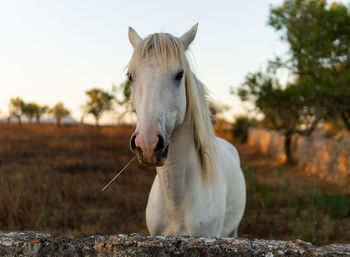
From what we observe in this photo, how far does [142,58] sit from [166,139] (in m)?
0.56

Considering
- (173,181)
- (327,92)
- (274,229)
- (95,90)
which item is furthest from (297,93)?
(95,90)

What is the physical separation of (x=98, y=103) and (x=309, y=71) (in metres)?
32.8

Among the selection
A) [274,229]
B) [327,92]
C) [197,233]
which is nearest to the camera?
[197,233]

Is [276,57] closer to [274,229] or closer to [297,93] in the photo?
[297,93]

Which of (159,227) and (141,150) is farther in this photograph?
(159,227)

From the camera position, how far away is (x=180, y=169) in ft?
6.03

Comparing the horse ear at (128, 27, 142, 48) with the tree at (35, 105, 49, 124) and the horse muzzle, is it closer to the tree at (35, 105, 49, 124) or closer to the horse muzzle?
the horse muzzle

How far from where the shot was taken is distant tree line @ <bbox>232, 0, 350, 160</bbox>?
683 cm

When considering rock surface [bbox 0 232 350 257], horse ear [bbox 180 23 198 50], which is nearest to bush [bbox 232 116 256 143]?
horse ear [bbox 180 23 198 50]

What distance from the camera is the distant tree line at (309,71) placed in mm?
6832

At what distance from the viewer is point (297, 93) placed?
776 cm

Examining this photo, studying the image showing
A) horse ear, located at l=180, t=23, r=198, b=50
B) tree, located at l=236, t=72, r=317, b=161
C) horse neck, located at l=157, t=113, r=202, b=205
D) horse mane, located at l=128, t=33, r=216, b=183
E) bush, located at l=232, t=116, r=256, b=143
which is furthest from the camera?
bush, located at l=232, t=116, r=256, b=143

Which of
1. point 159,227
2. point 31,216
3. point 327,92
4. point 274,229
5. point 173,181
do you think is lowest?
point 274,229

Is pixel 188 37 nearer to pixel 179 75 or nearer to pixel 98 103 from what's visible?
pixel 179 75
